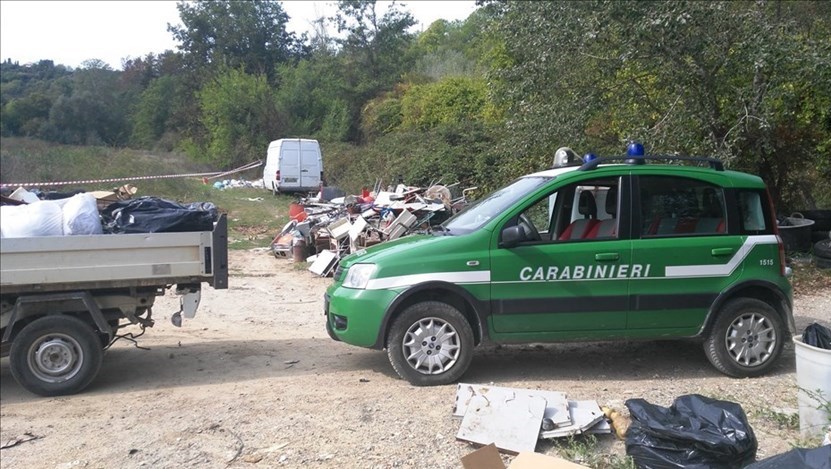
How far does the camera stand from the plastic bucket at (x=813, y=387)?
4.34 meters

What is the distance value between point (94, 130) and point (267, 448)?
178ft

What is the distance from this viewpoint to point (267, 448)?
Result: 4.68m

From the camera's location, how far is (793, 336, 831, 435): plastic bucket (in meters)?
4.34

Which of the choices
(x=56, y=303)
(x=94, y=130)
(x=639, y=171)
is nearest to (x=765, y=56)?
(x=639, y=171)

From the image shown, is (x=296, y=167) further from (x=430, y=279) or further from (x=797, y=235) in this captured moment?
(x=430, y=279)

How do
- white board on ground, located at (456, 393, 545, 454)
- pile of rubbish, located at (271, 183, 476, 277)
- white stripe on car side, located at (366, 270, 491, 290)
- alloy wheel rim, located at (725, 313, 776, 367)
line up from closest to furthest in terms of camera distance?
white board on ground, located at (456, 393, 545, 454) → white stripe on car side, located at (366, 270, 491, 290) → alloy wheel rim, located at (725, 313, 776, 367) → pile of rubbish, located at (271, 183, 476, 277)

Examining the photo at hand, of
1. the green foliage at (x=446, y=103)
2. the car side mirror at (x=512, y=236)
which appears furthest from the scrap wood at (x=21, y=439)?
the green foliage at (x=446, y=103)

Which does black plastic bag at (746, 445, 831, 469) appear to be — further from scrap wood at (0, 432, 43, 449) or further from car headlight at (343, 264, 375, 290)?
scrap wood at (0, 432, 43, 449)

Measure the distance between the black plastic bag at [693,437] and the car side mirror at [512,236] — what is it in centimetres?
186

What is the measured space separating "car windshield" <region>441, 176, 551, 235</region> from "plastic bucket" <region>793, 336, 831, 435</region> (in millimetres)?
2516

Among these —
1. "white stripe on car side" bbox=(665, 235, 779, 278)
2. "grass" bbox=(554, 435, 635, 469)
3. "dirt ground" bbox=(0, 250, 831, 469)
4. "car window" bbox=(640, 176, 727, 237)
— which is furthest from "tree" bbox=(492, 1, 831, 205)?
"grass" bbox=(554, 435, 635, 469)

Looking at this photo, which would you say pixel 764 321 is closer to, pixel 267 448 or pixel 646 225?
pixel 646 225

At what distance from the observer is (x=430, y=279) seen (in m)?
5.71

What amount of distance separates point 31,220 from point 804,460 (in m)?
5.96
